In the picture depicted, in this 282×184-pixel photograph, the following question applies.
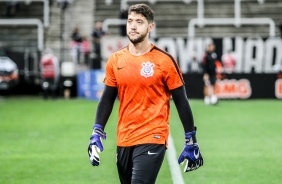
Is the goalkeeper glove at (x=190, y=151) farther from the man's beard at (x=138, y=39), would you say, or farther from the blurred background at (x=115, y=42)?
the blurred background at (x=115, y=42)

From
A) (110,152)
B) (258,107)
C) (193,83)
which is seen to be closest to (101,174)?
(110,152)

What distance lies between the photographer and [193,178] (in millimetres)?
12227

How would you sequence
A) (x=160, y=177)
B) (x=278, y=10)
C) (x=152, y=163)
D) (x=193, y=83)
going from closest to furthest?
(x=152, y=163) < (x=160, y=177) < (x=193, y=83) < (x=278, y=10)

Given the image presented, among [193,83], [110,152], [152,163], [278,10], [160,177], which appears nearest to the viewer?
[152,163]

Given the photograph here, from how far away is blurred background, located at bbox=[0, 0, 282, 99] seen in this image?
32438 millimetres

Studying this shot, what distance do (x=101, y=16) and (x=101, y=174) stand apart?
26.9m

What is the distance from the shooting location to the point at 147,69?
7613 mm

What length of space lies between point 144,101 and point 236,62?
84.0 feet

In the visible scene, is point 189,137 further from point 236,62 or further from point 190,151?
point 236,62

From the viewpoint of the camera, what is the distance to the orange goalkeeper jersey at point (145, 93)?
25.0ft

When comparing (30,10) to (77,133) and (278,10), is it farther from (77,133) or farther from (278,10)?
(77,133)

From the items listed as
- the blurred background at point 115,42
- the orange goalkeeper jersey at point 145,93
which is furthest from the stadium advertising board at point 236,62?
the orange goalkeeper jersey at point 145,93

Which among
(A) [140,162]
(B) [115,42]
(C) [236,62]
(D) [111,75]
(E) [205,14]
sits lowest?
(C) [236,62]

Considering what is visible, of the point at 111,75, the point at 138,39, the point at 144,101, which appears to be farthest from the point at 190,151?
the point at 138,39
